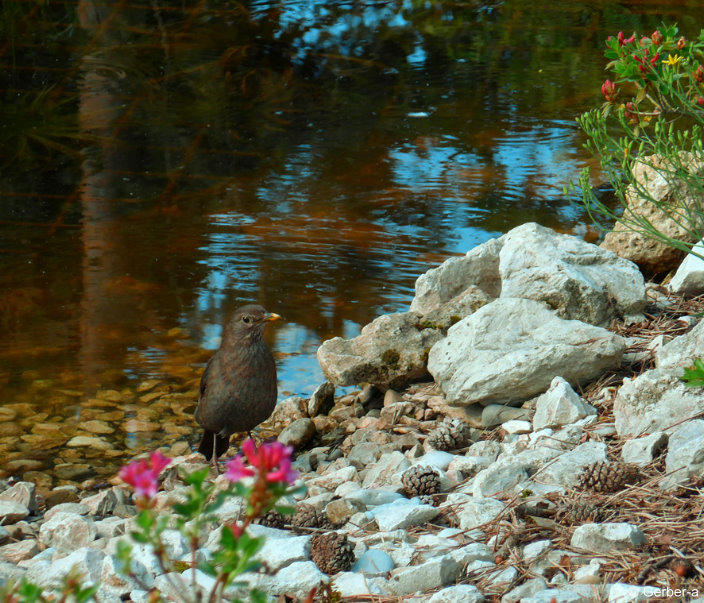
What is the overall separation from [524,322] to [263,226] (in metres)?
3.97

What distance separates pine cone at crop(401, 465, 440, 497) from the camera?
3645mm

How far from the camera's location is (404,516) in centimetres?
331

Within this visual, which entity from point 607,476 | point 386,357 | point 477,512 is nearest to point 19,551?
point 477,512

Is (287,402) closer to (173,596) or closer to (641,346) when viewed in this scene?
(641,346)

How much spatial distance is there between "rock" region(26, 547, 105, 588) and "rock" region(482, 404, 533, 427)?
6.66 feet

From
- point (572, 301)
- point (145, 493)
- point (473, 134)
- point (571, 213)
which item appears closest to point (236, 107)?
point (473, 134)

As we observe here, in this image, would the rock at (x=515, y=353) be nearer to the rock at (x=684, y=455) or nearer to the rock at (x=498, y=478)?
the rock at (x=498, y=478)

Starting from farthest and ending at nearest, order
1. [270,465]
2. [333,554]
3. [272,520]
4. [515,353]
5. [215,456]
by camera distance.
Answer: [215,456], [515,353], [272,520], [333,554], [270,465]

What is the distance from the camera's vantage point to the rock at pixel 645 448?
3414 millimetres

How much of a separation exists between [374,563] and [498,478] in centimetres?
72

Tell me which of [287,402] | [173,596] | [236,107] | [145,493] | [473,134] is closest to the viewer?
[145,493]

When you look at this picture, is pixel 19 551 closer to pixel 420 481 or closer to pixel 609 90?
pixel 420 481

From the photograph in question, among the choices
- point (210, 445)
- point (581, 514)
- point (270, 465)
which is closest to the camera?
point (270, 465)

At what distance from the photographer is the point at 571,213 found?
8188 millimetres
